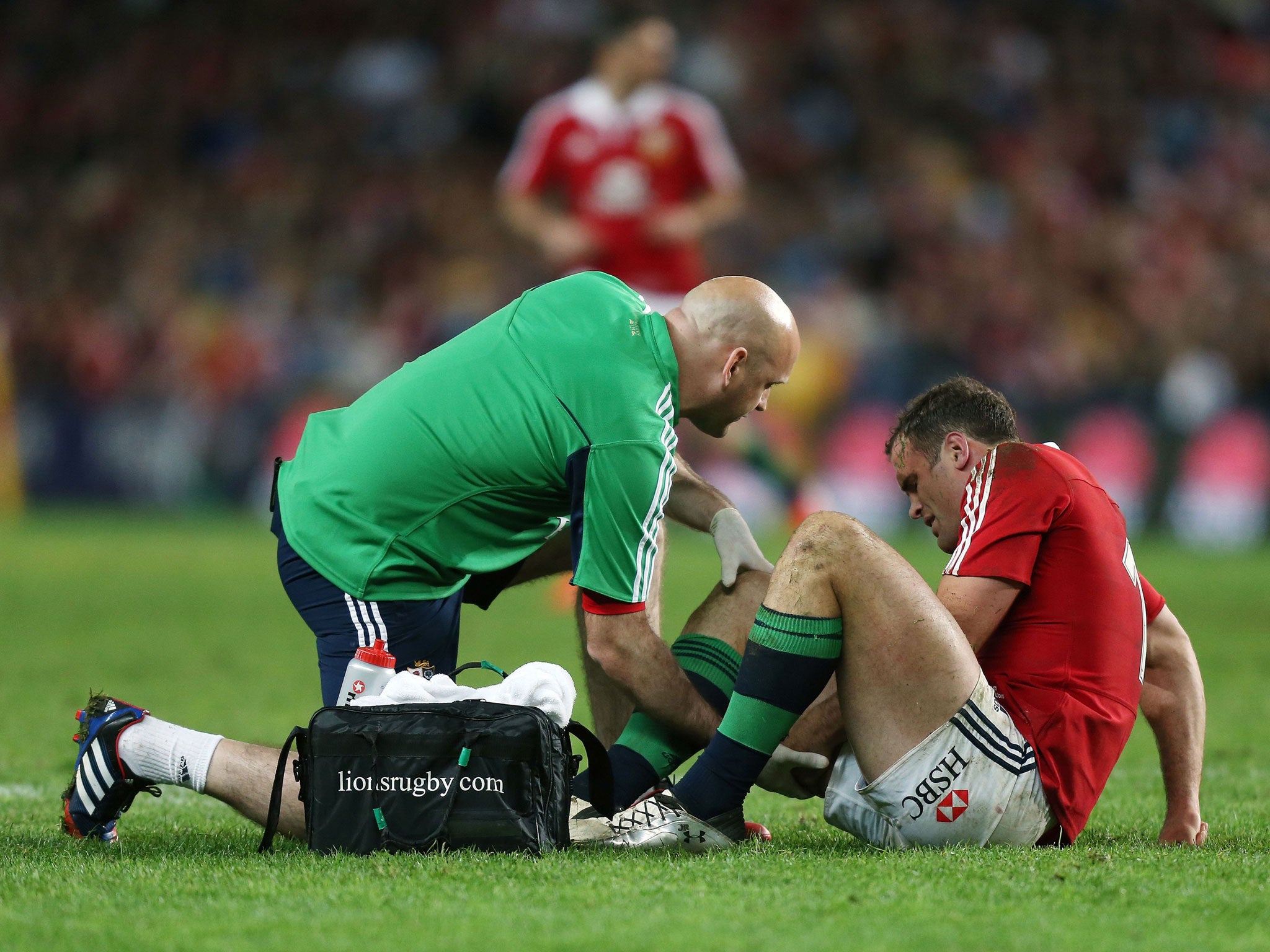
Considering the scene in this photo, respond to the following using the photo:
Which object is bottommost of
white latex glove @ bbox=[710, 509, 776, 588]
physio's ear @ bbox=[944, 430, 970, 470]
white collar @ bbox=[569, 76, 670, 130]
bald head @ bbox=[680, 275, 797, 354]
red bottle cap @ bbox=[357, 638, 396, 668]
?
red bottle cap @ bbox=[357, 638, 396, 668]

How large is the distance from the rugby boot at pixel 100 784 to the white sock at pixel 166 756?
2 centimetres

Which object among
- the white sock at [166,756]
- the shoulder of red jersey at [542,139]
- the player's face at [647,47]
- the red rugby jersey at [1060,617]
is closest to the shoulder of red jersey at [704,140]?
the player's face at [647,47]

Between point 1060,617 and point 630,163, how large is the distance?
5628 millimetres

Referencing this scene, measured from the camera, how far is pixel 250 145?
1953 cm

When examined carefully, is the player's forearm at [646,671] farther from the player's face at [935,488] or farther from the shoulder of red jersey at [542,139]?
the shoulder of red jersey at [542,139]

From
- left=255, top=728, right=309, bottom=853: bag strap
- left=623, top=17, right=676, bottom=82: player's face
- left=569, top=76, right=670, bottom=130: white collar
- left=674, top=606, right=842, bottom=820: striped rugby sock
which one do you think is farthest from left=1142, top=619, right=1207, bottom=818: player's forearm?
left=569, top=76, right=670, bottom=130: white collar

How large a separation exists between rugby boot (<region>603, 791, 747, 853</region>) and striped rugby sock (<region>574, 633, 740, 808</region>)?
16 centimetres

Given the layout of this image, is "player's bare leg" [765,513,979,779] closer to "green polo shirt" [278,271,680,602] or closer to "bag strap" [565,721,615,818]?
"green polo shirt" [278,271,680,602]

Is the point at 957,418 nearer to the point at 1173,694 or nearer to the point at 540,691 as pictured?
the point at 1173,694

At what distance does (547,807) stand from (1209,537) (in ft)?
35.8

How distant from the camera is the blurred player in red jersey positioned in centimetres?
855

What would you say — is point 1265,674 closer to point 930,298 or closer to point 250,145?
point 930,298

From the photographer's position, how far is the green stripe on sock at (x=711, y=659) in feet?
12.5

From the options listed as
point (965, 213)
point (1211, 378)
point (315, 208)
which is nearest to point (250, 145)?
point (315, 208)
